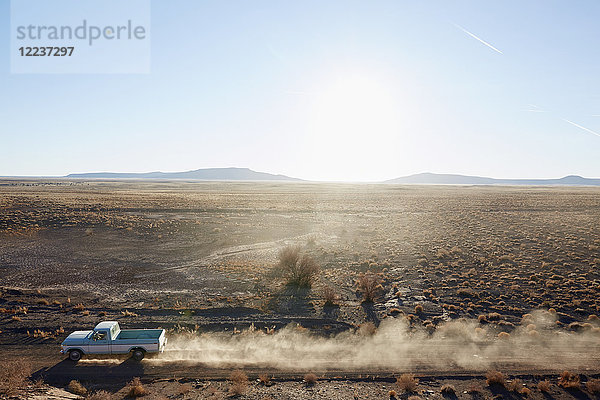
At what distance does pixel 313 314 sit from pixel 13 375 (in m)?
14.1

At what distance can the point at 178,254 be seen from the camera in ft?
115

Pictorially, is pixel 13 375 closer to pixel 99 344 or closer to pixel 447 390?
pixel 99 344

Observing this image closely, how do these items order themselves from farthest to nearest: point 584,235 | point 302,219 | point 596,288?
point 302,219 → point 584,235 → point 596,288

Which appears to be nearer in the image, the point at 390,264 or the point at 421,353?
the point at 421,353

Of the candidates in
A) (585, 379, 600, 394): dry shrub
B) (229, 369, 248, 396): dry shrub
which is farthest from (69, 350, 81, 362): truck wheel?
(585, 379, 600, 394): dry shrub

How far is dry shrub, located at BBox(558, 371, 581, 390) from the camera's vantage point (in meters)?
12.9

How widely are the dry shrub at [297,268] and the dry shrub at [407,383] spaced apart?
12688 mm

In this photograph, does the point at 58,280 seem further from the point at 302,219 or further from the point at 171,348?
the point at 302,219

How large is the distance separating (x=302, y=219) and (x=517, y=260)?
3697 centimetres

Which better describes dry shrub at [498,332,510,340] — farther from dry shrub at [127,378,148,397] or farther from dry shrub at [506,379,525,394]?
dry shrub at [127,378,148,397]

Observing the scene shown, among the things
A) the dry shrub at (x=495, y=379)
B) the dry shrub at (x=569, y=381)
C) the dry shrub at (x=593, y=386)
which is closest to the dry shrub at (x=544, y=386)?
the dry shrub at (x=569, y=381)

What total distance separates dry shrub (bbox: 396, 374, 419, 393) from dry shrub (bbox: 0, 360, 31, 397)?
47.0ft

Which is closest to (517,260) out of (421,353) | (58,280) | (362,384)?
(421,353)

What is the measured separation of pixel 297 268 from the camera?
88.2ft
